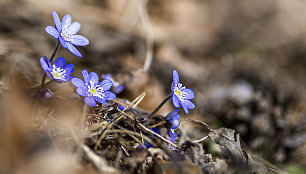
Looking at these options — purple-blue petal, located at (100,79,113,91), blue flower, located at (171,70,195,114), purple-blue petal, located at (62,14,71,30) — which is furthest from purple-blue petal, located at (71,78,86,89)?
blue flower, located at (171,70,195,114)

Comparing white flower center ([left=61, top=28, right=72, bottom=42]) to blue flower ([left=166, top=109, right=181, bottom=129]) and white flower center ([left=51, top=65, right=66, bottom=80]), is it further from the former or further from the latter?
blue flower ([left=166, top=109, right=181, bottom=129])

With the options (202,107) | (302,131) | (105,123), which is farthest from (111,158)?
(302,131)

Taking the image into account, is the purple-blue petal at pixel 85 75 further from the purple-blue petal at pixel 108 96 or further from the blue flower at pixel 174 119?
the blue flower at pixel 174 119

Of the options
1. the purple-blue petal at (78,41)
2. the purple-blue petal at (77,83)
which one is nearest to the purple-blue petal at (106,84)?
the purple-blue petal at (77,83)

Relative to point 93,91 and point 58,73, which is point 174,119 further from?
point 58,73

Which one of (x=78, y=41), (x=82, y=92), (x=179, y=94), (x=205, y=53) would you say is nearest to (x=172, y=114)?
(x=179, y=94)

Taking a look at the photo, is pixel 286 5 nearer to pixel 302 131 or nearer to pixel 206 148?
pixel 302 131
